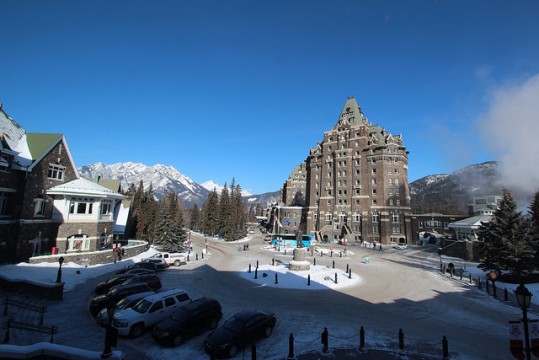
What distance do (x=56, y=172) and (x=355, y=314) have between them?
34181 mm

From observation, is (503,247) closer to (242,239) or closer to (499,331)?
(499,331)

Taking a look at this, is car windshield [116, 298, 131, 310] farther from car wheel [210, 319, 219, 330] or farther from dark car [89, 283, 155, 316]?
car wheel [210, 319, 219, 330]

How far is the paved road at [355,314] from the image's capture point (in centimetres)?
1377

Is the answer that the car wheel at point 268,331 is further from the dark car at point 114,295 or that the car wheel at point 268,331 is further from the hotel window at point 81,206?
the hotel window at point 81,206

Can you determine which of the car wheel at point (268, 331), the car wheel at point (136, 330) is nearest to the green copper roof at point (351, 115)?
the car wheel at point (268, 331)

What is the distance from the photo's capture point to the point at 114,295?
18062 mm

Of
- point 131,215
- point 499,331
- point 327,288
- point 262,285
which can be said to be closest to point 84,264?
point 262,285

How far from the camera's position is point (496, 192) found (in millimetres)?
72125

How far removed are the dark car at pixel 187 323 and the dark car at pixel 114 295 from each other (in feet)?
16.0

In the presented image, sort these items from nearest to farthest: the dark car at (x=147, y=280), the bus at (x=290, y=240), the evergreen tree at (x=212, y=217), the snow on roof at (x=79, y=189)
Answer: the dark car at (x=147, y=280)
the snow on roof at (x=79, y=189)
the bus at (x=290, y=240)
the evergreen tree at (x=212, y=217)

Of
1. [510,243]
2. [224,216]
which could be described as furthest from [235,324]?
[224,216]

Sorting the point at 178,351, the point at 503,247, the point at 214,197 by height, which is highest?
the point at 214,197

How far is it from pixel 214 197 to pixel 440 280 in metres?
72.1

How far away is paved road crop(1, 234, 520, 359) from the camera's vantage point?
13.8m
